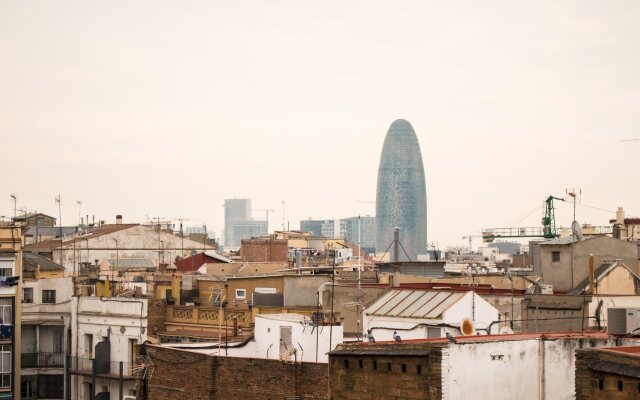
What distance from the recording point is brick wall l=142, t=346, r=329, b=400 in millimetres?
34441

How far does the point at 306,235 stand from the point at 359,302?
90548mm

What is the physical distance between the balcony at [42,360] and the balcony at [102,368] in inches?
65.6

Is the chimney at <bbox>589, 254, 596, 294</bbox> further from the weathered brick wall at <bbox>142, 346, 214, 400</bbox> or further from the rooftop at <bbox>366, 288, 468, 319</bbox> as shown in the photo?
the weathered brick wall at <bbox>142, 346, 214, 400</bbox>

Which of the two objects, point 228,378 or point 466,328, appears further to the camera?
point 228,378

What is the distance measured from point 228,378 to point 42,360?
22.9 metres

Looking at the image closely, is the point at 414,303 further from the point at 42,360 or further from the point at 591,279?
the point at 42,360

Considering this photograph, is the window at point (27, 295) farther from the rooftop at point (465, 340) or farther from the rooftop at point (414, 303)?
the rooftop at point (465, 340)

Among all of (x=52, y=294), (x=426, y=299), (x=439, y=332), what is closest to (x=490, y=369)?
(x=439, y=332)

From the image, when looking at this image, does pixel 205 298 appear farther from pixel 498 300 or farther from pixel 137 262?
pixel 137 262

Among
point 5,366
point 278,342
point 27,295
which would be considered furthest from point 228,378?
point 27,295

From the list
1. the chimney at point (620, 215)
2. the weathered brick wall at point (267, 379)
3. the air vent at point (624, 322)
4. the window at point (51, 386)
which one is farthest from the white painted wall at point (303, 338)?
the chimney at point (620, 215)

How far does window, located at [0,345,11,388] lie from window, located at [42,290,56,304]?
612cm

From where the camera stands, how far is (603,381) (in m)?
23.1

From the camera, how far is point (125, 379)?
49344 millimetres
